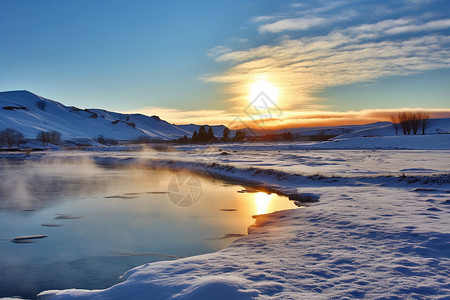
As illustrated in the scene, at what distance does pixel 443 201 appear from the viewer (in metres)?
13.2

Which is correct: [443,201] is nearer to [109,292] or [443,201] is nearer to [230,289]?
[230,289]

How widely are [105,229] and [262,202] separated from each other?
862cm

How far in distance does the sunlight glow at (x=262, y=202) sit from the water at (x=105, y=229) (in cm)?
5

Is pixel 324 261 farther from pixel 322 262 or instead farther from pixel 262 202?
pixel 262 202

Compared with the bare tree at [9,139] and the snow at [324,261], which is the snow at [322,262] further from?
the bare tree at [9,139]

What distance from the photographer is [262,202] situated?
17625 mm

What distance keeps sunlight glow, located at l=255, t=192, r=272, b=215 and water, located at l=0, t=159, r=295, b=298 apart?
5cm

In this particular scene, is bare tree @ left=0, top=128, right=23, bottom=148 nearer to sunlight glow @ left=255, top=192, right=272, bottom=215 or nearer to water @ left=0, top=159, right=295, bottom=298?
water @ left=0, top=159, right=295, bottom=298

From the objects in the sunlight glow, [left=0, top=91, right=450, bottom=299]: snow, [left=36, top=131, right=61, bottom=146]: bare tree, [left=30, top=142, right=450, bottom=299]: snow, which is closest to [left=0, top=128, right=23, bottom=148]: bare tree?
[left=36, top=131, right=61, bottom=146]: bare tree

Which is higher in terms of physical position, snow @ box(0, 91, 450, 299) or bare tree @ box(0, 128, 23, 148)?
bare tree @ box(0, 128, 23, 148)

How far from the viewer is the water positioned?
26.7ft

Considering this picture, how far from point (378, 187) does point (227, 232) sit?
11110 millimetres

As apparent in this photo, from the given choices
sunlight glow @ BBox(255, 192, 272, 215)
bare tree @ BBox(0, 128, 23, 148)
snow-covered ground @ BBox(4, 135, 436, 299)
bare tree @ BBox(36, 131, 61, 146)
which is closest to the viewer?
snow-covered ground @ BBox(4, 135, 436, 299)

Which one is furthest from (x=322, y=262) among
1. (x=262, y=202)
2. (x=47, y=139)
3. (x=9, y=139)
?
(x=47, y=139)
